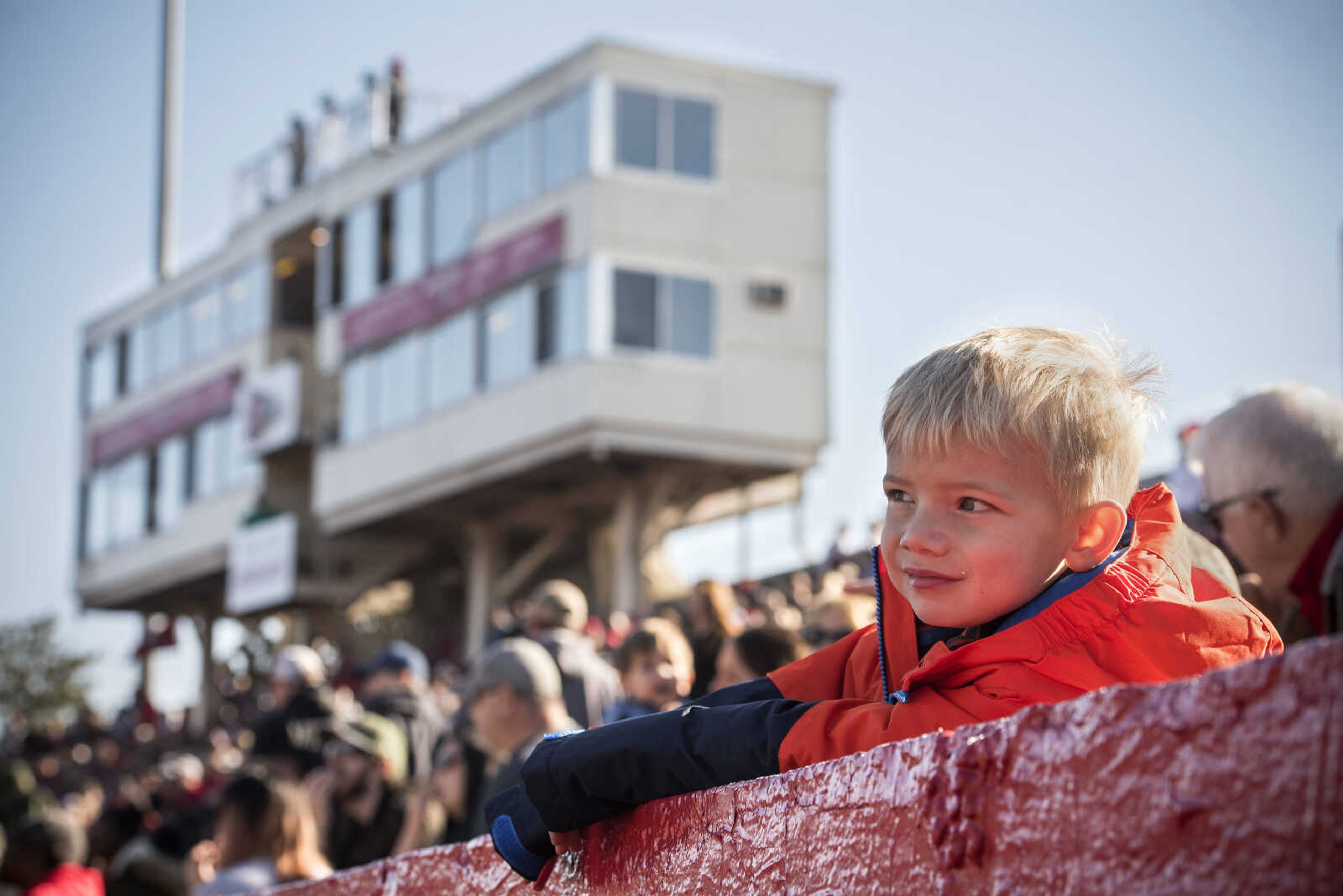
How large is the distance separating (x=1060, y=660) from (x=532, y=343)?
83.4 feet

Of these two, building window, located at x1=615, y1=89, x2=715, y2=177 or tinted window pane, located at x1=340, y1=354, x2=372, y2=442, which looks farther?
tinted window pane, located at x1=340, y1=354, x2=372, y2=442

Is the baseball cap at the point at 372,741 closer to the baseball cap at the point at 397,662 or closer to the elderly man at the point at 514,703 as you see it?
the baseball cap at the point at 397,662

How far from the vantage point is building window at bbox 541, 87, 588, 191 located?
26.7 metres

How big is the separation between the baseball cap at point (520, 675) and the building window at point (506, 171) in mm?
22488

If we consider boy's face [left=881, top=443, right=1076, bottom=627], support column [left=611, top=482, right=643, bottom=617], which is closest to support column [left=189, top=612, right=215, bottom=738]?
support column [left=611, top=482, right=643, bottom=617]

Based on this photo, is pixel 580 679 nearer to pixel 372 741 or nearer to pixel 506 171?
pixel 372 741

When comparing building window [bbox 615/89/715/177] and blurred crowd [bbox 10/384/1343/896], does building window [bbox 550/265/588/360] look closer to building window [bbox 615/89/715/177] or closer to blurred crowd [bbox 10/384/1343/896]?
building window [bbox 615/89/715/177]

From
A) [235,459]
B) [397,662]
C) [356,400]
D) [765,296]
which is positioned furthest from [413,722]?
[235,459]

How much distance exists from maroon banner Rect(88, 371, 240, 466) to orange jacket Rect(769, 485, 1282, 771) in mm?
34542

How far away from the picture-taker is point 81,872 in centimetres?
747

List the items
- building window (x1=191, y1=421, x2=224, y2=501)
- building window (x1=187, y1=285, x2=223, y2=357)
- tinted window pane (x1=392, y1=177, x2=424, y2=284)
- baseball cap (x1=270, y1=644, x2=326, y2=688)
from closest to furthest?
baseball cap (x1=270, y1=644, x2=326, y2=688) → tinted window pane (x1=392, y1=177, x2=424, y2=284) → building window (x1=191, y1=421, x2=224, y2=501) → building window (x1=187, y1=285, x2=223, y2=357)

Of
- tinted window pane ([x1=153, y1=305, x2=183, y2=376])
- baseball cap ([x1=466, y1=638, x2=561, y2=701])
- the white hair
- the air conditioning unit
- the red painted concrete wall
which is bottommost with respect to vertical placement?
the red painted concrete wall

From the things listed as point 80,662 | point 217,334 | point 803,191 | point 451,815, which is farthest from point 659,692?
point 80,662

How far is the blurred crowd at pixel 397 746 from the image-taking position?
18.8 feet
